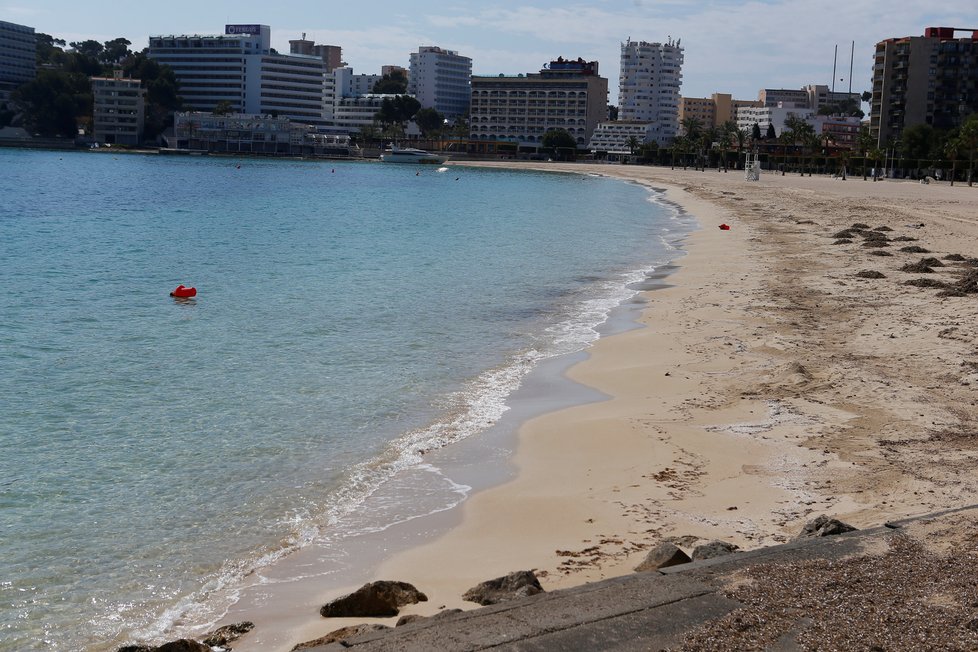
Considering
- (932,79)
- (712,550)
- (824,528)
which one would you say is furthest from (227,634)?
(932,79)

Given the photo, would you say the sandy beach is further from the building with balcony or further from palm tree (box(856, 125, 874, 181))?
the building with balcony

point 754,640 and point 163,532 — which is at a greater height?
point 754,640

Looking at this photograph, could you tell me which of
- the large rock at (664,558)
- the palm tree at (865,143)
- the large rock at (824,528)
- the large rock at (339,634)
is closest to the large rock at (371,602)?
the large rock at (339,634)

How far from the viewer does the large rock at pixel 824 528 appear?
6934mm

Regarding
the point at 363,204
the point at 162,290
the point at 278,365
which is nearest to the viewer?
the point at 278,365

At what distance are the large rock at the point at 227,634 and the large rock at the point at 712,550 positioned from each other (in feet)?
9.80

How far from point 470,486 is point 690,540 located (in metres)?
2.72

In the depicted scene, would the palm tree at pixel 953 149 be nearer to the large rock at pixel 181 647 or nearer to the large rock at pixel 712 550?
the large rock at pixel 712 550

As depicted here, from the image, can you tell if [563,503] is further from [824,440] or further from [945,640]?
[945,640]

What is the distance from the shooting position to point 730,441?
1048cm

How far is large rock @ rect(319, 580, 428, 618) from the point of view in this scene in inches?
258

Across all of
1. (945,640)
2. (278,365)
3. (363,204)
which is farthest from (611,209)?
(945,640)

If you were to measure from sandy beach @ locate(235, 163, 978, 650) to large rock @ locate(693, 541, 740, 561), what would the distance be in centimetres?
64

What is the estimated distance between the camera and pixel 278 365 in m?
15.8
